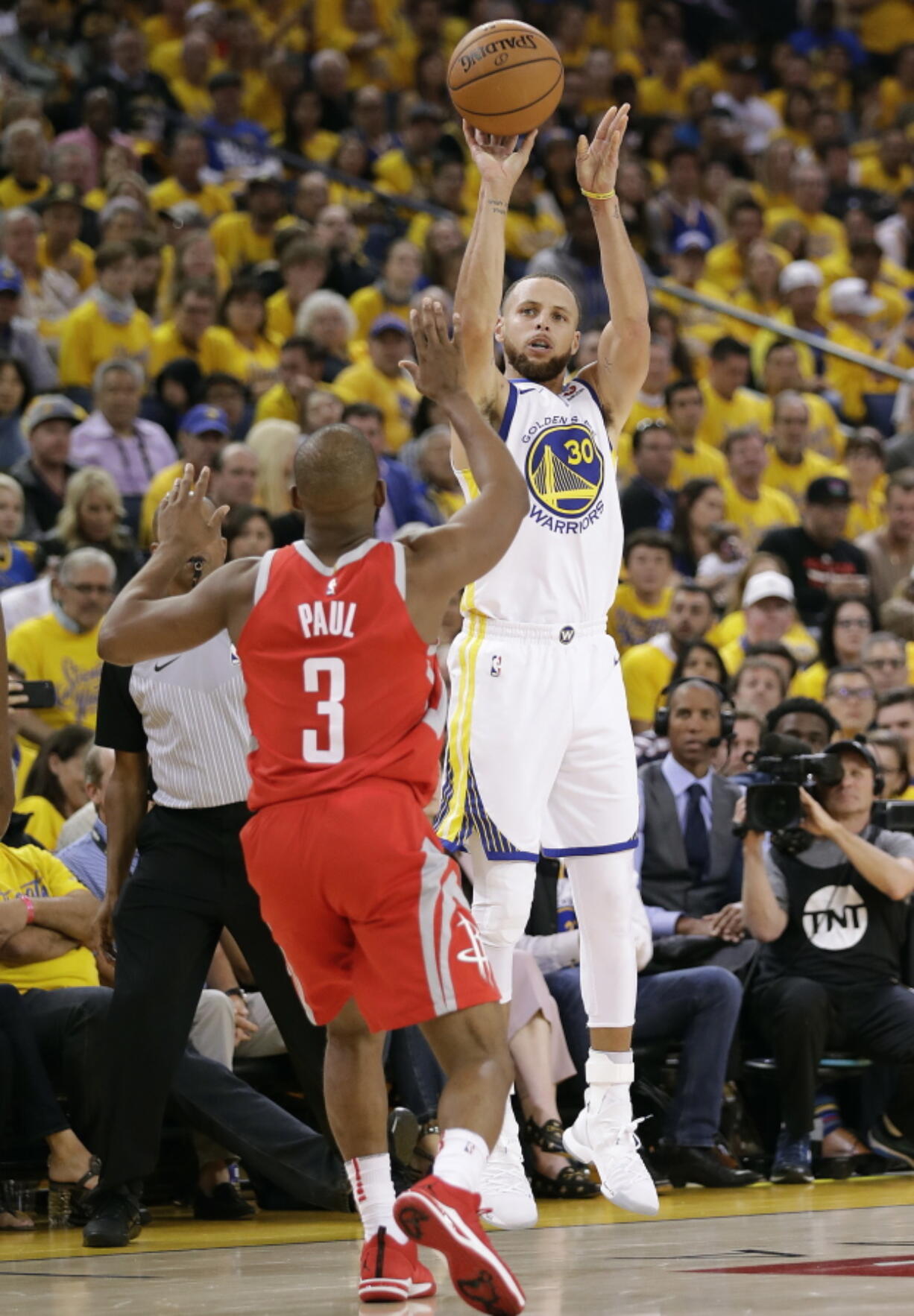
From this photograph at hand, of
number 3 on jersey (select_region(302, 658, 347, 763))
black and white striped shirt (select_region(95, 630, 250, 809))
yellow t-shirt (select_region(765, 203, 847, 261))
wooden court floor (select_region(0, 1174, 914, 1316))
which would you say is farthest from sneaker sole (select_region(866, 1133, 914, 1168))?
yellow t-shirt (select_region(765, 203, 847, 261))

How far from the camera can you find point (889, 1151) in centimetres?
809

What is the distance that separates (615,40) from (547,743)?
1626 cm

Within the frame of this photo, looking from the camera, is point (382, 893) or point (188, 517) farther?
point (188, 517)

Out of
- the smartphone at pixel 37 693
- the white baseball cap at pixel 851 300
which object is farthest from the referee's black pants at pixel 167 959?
the white baseball cap at pixel 851 300

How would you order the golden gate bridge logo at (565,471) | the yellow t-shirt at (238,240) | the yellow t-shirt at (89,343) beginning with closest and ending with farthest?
the golden gate bridge logo at (565,471) → the yellow t-shirt at (89,343) → the yellow t-shirt at (238,240)

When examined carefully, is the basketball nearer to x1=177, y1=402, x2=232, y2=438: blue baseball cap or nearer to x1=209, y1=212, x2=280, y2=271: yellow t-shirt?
x1=177, y1=402, x2=232, y2=438: blue baseball cap

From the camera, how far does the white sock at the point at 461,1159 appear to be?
4.28m

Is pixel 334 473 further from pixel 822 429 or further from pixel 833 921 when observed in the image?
pixel 822 429

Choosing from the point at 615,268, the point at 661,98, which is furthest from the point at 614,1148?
the point at 661,98

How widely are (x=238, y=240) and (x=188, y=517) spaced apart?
10030 mm

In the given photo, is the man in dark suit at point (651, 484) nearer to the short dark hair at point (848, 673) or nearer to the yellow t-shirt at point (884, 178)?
the short dark hair at point (848, 673)

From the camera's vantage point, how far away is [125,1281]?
517 centimetres

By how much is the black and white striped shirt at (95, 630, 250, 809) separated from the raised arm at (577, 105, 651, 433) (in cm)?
150

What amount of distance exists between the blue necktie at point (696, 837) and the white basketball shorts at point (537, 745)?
250 cm
